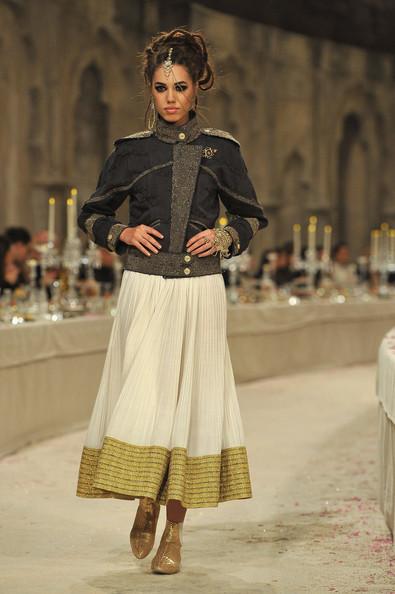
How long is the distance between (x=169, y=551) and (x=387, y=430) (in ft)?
4.22

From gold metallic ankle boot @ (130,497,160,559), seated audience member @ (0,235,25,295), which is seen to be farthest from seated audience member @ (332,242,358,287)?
gold metallic ankle boot @ (130,497,160,559)

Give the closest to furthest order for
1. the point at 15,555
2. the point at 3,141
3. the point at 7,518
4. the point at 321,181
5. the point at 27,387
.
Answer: the point at 15,555 → the point at 7,518 → the point at 27,387 → the point at 3,141 → the point at 321,181

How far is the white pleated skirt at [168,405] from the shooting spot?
4.44 m

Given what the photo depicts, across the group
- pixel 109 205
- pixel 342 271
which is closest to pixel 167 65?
pixel 109 205

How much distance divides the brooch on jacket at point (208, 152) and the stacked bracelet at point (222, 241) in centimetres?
24

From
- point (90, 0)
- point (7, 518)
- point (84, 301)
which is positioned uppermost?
point (90, 0)

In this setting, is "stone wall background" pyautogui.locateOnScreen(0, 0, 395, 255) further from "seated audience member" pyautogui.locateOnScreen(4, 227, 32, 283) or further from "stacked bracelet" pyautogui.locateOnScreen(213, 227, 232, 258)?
"stacked bracelet" pyautogui.locateOnScreen(213, 227, 232, 258)

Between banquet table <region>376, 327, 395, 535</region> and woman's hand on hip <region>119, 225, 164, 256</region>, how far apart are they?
1160mm

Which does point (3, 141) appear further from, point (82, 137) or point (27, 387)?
point (27, 387)

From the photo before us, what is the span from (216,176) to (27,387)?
3291mm

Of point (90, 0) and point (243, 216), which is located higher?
point (90, 0)

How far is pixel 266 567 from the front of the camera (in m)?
4.77

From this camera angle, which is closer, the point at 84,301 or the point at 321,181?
the point at 84,301

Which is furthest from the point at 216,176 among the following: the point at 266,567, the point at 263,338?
the point at 263,338
